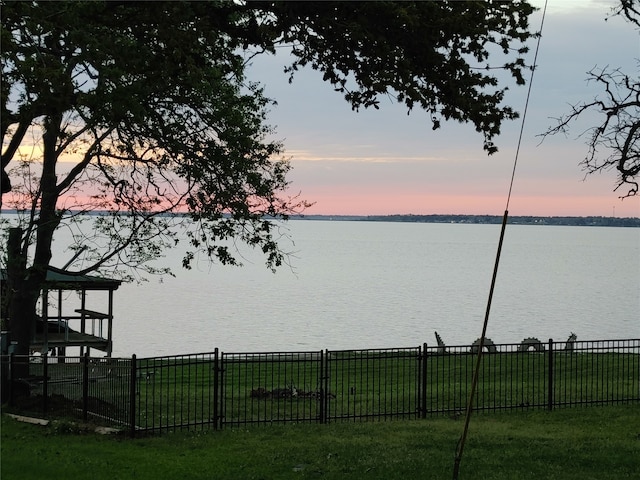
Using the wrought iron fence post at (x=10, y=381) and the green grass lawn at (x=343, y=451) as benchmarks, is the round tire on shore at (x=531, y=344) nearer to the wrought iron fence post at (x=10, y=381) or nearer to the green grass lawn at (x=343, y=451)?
the green grass lawn at (x=343, y=451)

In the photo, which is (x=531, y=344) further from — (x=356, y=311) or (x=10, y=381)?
(x=356, y=311)

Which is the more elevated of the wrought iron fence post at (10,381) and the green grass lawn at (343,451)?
the wrought iron fence post at (10,381)

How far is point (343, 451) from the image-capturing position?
11992 mm

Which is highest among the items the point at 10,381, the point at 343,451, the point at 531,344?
the point at 531,344

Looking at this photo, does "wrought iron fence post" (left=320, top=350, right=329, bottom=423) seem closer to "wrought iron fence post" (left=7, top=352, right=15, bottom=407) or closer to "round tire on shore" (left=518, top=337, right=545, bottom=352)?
"wrought iron fence post" (left=7, top=352, right=15, bottom=407)

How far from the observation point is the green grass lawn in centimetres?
1049

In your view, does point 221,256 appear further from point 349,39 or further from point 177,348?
point 177,348

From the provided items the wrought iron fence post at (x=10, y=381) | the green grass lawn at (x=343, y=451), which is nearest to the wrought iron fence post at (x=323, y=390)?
the green grass lawn at (x=343, y=451)

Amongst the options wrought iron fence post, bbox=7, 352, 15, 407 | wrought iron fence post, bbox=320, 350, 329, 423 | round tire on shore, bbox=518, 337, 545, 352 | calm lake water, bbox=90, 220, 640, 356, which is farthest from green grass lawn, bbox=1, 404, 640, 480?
calm lake water, bbox=90, 220, 640, 356

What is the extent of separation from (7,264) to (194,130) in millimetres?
5042

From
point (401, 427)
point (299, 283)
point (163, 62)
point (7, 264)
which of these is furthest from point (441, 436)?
point (299, 283)

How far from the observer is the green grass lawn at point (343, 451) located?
10.5 metres

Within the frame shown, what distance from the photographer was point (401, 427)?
1436 centimetres

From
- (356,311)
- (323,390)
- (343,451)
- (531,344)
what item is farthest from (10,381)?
(356,311)
